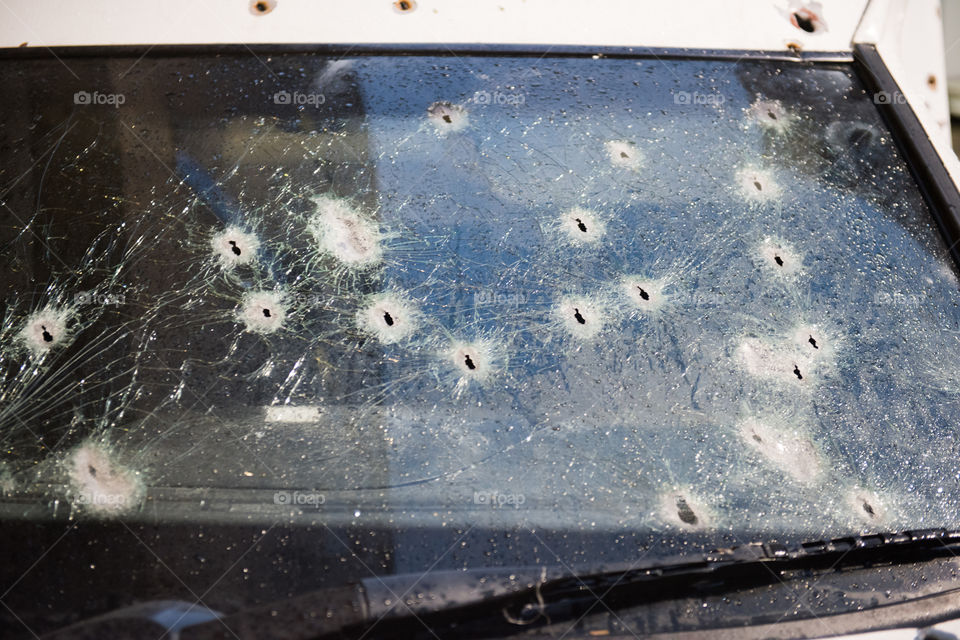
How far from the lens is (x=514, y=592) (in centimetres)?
98

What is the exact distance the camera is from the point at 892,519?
110cm

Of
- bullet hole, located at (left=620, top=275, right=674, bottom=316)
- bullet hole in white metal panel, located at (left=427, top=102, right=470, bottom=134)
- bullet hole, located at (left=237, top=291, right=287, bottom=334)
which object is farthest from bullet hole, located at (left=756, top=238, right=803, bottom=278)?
bullet hole, located at (left=237, top=291, right=287, bottom=334)

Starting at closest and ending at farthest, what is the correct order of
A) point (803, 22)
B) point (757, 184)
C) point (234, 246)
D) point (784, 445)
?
point (784, 445) < point (234, 246) < point (757, 184) < point (803, 22)

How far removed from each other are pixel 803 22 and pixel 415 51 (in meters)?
0.81

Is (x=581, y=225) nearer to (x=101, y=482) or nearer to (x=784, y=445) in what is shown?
(x=784, y=445)

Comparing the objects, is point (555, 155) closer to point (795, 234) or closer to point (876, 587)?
point (795, 234)

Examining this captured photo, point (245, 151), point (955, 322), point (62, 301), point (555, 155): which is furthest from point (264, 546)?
point (955, 322)

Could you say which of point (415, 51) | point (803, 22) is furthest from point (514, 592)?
point (803, 22)

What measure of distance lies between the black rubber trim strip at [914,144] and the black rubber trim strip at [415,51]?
109mm

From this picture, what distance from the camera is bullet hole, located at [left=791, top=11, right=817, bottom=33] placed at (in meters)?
1.61

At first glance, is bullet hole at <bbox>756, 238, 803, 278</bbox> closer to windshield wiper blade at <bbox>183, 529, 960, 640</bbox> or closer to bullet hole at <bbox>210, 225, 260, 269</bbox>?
windshield wiper blade at <bbox>183, 529, 960, 640</bbox>

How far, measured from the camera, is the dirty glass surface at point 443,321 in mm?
1026

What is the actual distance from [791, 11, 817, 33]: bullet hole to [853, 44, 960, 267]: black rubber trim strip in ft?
0.32

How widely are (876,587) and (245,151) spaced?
3.85 feet
